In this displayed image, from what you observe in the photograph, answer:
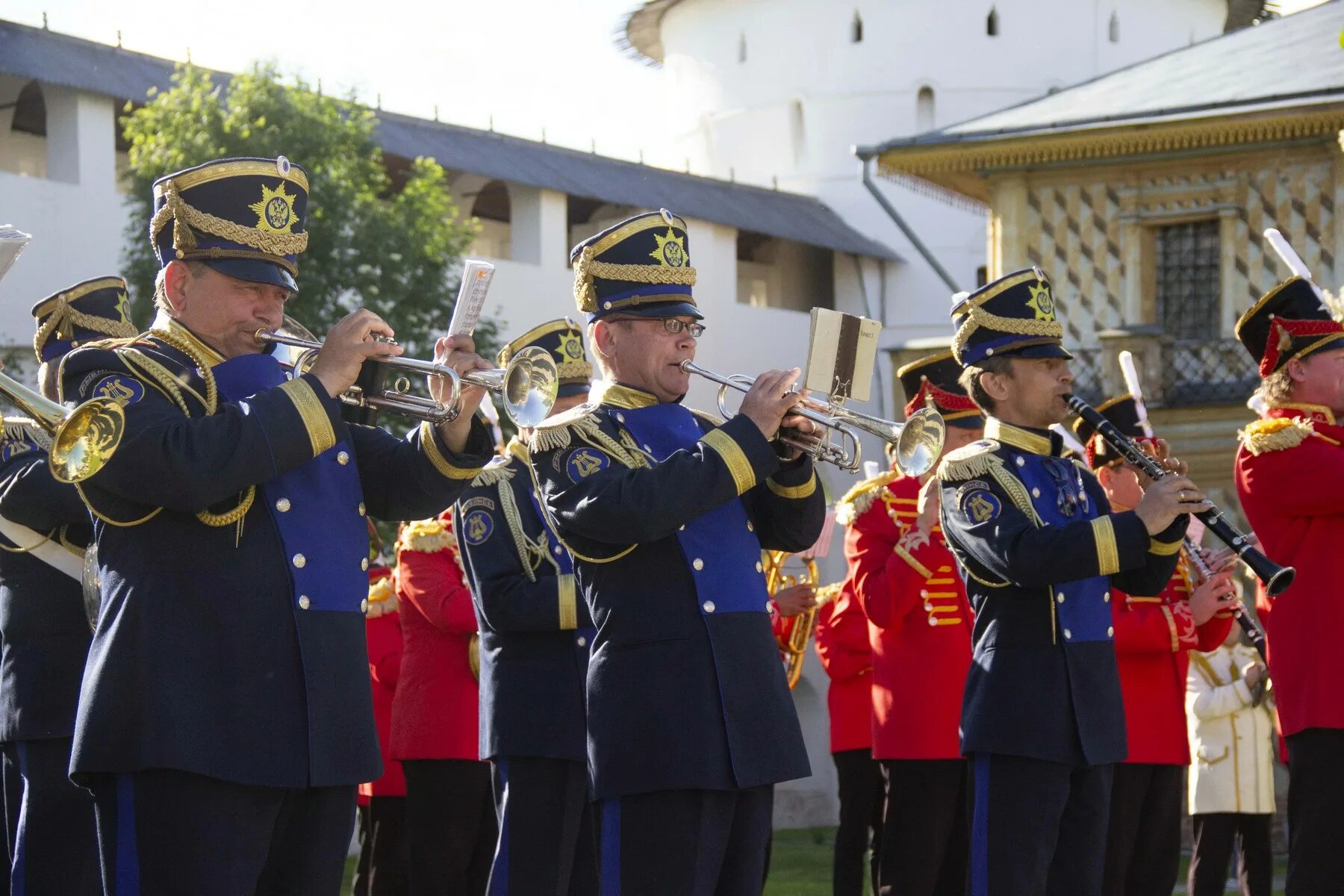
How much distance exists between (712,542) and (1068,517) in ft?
4.68

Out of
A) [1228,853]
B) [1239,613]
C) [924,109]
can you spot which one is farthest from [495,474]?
[924,109]

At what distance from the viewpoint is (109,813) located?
4.50 m

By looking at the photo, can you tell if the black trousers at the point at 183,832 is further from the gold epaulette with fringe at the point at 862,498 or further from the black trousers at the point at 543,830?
the gold epaulette with fringe at the point at 862,498

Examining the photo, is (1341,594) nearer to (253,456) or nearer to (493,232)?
(253,456)

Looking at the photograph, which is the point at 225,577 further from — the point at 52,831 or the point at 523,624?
the point at 523,624

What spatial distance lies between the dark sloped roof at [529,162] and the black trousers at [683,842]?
21.4 meters

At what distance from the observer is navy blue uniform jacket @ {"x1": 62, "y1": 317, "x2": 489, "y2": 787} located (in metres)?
4.41

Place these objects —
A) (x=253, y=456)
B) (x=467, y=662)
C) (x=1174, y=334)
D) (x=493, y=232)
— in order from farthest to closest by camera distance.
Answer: (x=493, y=232) < (x=1174, y=334) < (x=467, y=662) < (x=253, y=456)

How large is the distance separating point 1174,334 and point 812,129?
62.2 feet

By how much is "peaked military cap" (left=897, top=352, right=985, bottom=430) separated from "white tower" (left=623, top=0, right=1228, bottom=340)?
3028 cm

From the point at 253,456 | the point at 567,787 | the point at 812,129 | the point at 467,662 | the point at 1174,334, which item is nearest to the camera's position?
the point at 253,456

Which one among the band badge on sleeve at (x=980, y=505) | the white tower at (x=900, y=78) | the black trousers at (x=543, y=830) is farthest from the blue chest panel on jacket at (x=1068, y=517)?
the white tower at (x=900, y=78)

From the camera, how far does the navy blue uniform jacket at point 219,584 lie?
4410mm

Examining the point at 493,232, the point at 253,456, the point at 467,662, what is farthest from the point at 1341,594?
the point at 493,232
